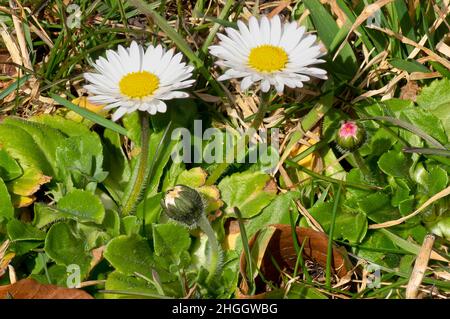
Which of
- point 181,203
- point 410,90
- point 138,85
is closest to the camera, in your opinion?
point 181,203

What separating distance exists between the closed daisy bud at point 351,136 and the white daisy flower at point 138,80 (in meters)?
0.53

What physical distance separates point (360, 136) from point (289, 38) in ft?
1.61

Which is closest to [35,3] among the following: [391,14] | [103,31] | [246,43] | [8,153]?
[103,31]

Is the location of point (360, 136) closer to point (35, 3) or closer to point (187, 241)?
point (187, 241)

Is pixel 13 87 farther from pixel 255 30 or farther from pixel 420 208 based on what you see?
pixel 420 208

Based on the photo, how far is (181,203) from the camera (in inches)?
95.0

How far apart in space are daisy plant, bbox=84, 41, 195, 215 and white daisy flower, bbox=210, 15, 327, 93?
0.53ft

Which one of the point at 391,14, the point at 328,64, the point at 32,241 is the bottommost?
the point at 32,241

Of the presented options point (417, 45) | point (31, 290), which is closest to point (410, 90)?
point (417, 45)

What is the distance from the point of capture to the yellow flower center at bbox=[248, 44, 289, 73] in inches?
103

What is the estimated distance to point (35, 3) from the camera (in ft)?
11.0

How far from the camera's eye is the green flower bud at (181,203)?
241 centimetres

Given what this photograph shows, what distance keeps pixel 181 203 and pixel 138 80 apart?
1.67ft

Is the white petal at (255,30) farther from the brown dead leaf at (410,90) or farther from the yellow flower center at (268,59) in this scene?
Answer: the brown dead leaf at (410,90)
